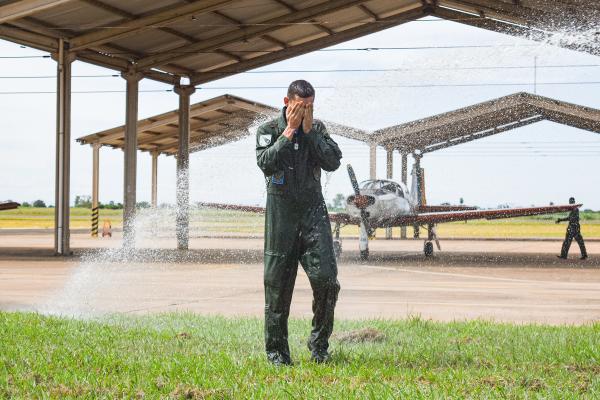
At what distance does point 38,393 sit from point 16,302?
7.23 meters

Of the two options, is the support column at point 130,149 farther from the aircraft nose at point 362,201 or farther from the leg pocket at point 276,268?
the leg pocket at point 276,268

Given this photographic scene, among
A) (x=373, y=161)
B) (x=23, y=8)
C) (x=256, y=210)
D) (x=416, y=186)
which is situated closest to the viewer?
(x=23, y=8)

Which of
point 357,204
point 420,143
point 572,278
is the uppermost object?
point 420,143

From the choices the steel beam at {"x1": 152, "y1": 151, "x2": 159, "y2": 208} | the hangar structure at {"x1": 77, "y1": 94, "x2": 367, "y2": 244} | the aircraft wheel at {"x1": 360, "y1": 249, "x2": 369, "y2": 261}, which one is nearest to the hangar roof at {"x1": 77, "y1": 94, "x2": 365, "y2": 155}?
the hangar structure at {"x1": 77, "y1": 94, "x2": 367, "y2": 244}

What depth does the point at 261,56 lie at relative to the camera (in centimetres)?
2934

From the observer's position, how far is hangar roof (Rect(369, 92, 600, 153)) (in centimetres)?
3284

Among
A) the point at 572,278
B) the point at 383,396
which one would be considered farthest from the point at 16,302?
the point at 572,278

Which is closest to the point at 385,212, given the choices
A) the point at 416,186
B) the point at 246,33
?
the point at 416,186

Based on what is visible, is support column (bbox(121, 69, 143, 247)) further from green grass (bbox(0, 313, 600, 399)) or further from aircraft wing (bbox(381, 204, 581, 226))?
green grass (bbox(0, 313, 600, 399))

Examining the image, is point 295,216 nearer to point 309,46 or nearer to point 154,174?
point 309,46

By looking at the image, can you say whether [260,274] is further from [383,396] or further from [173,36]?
[383,396]

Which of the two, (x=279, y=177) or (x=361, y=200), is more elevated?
(x=361, y=200)

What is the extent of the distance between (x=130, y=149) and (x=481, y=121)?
18.0m

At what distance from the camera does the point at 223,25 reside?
84.1 feet
